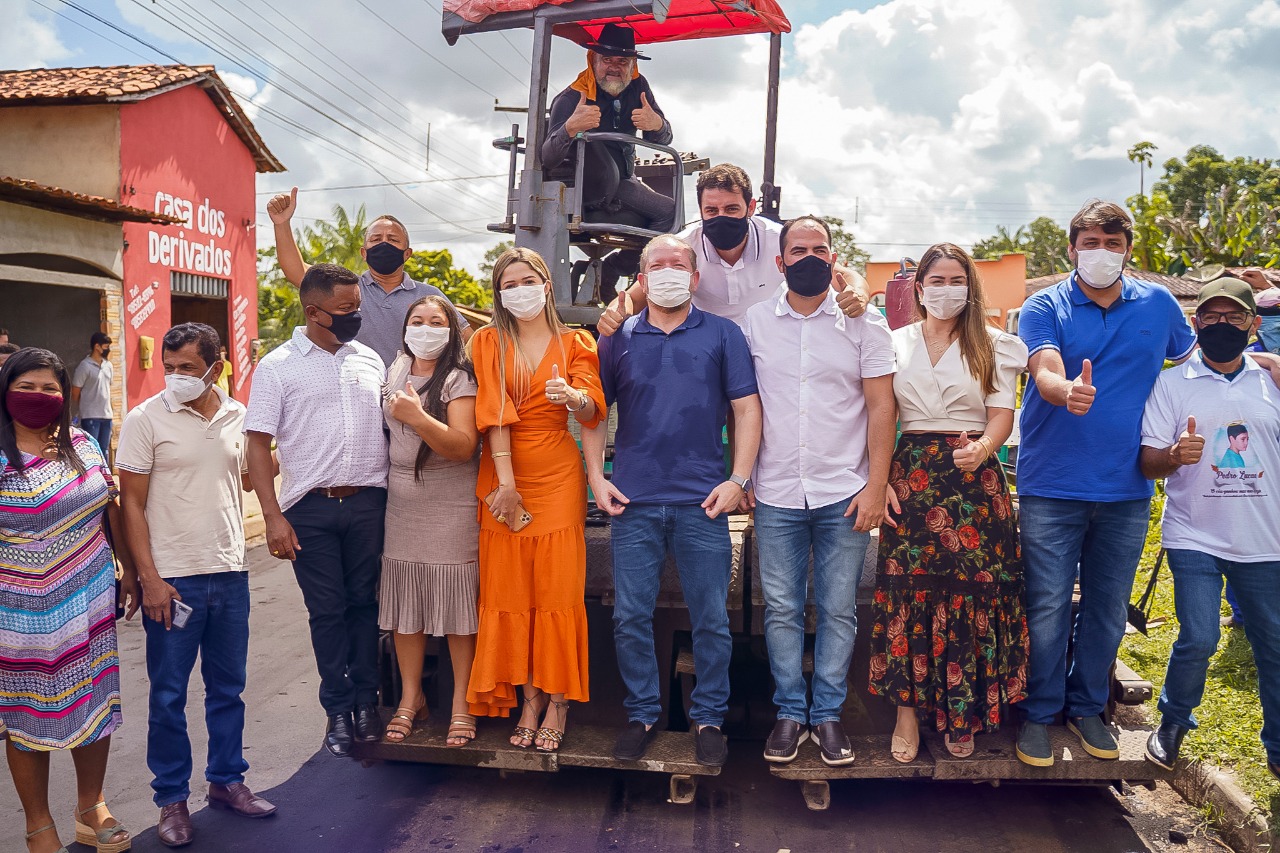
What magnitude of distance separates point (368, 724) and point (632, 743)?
1.13 metres

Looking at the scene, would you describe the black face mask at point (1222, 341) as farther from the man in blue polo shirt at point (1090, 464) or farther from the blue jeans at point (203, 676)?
the blue jeans at point (203, 676)

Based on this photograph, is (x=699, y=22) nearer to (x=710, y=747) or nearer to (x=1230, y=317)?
(x=1230, y=317)

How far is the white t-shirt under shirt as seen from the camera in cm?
375

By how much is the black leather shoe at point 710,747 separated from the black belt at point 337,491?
1.72 metres

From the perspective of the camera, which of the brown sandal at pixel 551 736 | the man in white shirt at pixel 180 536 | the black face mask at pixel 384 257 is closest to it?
the man in white shirt at pixel 180 536

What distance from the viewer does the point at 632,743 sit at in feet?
12.7

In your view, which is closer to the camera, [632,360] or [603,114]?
[632,360]

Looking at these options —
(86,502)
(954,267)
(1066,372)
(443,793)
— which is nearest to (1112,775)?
(1066,372)

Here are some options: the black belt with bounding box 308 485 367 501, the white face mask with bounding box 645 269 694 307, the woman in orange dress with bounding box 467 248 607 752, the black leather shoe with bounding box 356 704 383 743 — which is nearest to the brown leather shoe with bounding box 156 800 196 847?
the black leather shoe with bounding box 356 704 383 743

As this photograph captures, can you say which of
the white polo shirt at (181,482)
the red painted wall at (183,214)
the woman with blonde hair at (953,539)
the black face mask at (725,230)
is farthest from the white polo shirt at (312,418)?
the red painted wall at (183,214)

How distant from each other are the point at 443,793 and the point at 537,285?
2.23 metres

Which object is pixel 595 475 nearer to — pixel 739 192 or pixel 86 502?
pixel 739 192

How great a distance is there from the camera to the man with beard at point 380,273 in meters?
4.65

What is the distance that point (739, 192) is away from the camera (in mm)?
4141
